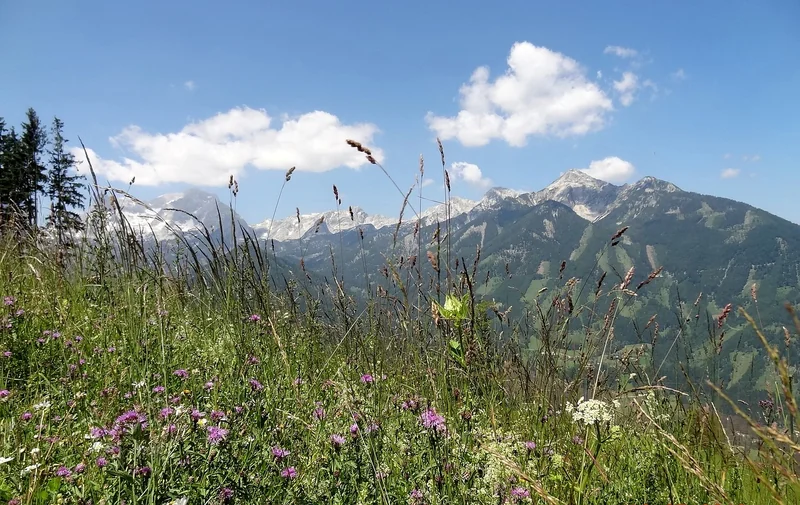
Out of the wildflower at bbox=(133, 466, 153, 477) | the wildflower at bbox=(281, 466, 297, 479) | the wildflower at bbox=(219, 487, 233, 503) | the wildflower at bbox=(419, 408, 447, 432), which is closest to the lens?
the wildflower at bbox=(133, 466, 153, 477)

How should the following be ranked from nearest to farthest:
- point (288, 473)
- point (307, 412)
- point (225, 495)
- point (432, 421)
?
1. point (225, 495)
2. point (288, 473)
3. point (432, 421)
4. point (307, 412)

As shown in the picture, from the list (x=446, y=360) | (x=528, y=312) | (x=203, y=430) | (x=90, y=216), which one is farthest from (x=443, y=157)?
(x=90, y=216)

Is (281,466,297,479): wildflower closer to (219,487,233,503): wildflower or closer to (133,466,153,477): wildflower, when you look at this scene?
(219,487,233,503): wildflower

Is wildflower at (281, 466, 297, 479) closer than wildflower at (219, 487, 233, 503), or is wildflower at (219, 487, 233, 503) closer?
wildflower at (219, 487, 233, 503)

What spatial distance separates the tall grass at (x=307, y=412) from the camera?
182 cm

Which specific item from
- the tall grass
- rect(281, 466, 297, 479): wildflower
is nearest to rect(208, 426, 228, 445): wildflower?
the tall grass

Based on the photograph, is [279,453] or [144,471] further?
[279,453]

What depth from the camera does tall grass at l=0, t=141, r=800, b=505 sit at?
1.82m

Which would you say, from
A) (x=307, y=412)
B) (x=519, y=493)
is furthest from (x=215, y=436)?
(x=519, y=493)

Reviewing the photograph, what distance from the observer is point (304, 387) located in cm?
305

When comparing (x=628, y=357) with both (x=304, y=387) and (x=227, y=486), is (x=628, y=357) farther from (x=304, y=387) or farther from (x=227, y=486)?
(x=227, y=486)

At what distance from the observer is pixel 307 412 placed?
267cm

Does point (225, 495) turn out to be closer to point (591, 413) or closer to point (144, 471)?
point (144, 471)

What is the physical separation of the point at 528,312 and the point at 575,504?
254cm
